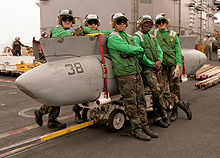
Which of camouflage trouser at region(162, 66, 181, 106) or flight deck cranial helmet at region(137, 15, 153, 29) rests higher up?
flight deck cranial helmet at region(137, 15, 153, 29)

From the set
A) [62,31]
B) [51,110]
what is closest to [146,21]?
[62,31]

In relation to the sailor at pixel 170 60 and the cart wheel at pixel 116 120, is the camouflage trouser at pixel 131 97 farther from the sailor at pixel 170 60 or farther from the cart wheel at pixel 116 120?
the sailor at pixel 170 60

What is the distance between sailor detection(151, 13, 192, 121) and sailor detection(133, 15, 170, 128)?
0.58 m

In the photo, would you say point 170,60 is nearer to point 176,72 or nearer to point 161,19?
point 176,72

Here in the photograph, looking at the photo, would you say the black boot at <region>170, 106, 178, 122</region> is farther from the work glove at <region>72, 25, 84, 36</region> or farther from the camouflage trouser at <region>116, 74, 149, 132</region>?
the work glove at <region>72, 25, 84, 36</region>

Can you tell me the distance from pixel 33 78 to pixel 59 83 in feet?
1.27

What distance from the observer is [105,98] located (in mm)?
3711

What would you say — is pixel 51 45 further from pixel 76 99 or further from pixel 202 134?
pixel 202 134

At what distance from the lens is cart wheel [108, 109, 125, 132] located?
3909mm

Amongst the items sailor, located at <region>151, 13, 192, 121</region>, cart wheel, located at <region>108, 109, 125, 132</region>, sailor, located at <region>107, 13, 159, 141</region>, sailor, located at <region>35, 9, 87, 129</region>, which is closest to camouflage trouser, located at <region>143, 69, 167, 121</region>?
sailor, located at <region>107, 13, 159, 141</region>

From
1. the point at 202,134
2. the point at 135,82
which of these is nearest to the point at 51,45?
the point at 135,82

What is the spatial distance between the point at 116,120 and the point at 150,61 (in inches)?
50.7

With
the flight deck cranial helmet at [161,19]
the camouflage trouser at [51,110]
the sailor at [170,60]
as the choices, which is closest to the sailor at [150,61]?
the sailor at [170,60]

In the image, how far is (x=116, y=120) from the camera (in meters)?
4.02
